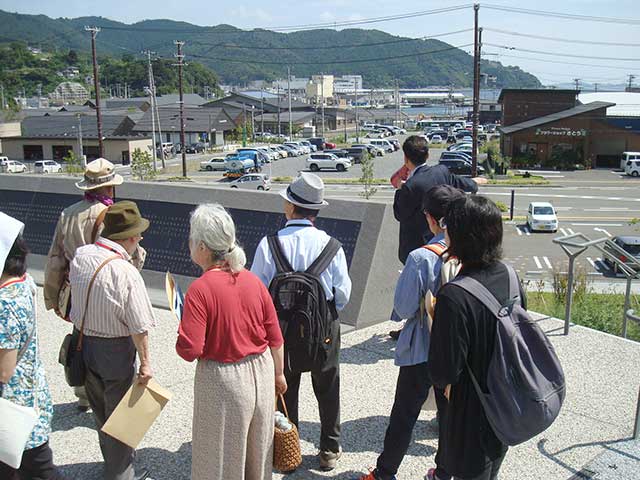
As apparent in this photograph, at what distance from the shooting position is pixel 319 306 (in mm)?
3711

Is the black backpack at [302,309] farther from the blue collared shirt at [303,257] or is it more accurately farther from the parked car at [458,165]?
the parked car at [458,165]

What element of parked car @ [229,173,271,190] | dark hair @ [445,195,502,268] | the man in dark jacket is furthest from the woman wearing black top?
parked car @ [229,173,271,190]

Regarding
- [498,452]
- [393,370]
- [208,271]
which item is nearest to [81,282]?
[208,271]

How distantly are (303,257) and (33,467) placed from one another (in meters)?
1.82

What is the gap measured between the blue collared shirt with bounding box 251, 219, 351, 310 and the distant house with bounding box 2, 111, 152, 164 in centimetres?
5817

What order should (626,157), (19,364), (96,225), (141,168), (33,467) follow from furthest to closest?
(626,157) → (141,168) → (96,225) → (33,467) → (19,364)

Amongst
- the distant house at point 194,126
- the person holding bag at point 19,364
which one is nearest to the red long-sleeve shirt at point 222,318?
the person holding bag at point 19,364

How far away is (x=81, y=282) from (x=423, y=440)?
2576mm

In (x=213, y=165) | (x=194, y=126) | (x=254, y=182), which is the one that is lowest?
(x=213, y=165)

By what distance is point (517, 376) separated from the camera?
275 centimetres

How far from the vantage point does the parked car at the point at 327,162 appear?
5012cm

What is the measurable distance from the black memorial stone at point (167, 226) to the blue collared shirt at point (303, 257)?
2944 millimetres

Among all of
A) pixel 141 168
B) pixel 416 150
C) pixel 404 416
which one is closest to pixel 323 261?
pixel 404 416

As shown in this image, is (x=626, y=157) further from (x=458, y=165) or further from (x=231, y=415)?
(x=231, y=415)
